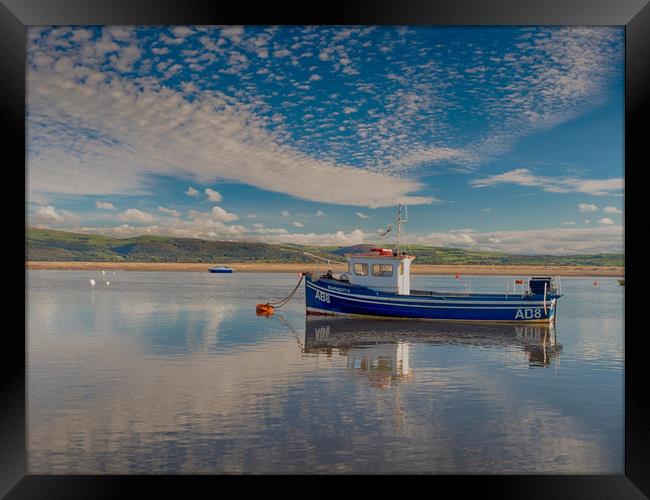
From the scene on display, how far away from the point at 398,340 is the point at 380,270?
6.28m

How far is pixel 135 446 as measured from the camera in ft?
22.6

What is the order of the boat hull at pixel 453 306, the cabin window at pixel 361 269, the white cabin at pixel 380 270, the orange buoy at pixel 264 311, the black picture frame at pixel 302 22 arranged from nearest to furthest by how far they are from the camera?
the black picture frame at pixel 302 22, the boat hull at pixel 453 306, the white cabin at pixel 380 270, the cabin window at pixel 361 269, the orange buoy at pixel 264 311

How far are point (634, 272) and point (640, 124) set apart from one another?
1.35m

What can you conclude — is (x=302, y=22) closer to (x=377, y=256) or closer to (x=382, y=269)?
(x=377, y=256)

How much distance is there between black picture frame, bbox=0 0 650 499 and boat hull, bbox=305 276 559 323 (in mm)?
18672

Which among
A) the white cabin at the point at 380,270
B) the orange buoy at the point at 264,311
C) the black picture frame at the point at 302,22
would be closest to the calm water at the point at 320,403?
the black picture frame at the point at 302,22

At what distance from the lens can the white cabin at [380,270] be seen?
79.4ft

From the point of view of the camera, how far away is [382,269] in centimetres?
2439

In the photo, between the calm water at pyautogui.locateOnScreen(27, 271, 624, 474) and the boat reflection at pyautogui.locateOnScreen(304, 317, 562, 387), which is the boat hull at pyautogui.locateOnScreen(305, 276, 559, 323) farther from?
the calm water at pyautogui.locateOnScreen(27, 271, 624, 474)

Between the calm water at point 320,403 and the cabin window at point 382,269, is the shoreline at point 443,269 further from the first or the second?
the calm water at point 320,403

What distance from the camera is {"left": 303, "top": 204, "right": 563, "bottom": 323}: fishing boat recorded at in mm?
23594

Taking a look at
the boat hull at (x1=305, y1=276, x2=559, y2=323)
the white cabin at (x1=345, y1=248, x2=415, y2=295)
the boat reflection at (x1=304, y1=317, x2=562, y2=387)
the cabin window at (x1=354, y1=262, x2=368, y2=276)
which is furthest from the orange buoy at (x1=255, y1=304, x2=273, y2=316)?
the cabin window at (x1=354, y1=262, x2=368, y2=276)

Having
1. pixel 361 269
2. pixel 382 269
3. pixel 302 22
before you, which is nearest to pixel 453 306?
pixel 382 269

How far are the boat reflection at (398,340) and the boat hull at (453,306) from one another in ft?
1.38
